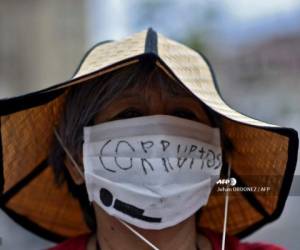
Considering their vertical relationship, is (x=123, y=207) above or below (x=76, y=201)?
above

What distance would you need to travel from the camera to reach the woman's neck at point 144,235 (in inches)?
70.4

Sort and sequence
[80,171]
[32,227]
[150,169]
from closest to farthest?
[150,169]
[80,171]
[32,227]

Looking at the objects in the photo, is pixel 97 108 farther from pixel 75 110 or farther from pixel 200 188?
pixel 200 188

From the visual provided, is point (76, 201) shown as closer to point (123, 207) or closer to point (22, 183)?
point (22, 183)

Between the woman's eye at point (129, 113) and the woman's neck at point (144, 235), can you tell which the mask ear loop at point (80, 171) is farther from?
the woman's eye at point (129, 113)

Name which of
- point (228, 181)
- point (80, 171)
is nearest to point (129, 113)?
point (80, 171)

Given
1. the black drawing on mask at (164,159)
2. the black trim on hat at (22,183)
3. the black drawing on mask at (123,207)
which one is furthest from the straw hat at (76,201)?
the black drawing on mask at (123,207)

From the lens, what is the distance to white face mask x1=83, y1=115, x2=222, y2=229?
1749mm

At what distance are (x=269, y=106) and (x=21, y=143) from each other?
421 cm

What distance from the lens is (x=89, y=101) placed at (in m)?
1.84

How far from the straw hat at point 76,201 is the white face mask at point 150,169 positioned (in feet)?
0.39

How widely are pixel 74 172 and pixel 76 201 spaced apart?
0.53 ft

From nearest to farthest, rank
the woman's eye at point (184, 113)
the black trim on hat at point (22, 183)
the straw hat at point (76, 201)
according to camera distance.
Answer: the straw hat at point (76, 201)
the woman's eye at point (184, 113)
the black trim on hat at point (22, 183)

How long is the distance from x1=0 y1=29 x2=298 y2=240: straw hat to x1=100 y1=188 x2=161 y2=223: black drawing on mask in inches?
10.1
